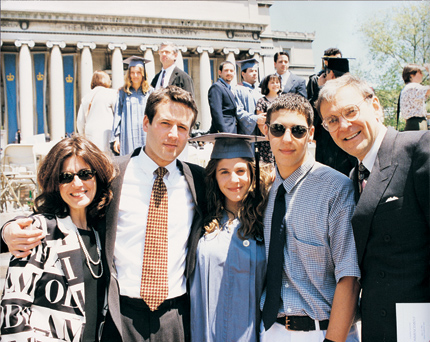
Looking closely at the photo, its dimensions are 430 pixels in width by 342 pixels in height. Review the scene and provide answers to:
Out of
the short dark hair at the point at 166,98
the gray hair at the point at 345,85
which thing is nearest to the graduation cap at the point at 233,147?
the short dark hair at the point at 166,98

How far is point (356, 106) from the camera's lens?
2.32 m

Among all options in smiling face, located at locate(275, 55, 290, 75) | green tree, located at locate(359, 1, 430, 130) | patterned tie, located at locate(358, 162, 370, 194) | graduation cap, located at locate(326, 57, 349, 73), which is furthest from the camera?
green tree, located at locate(359, 1, 430, 130)

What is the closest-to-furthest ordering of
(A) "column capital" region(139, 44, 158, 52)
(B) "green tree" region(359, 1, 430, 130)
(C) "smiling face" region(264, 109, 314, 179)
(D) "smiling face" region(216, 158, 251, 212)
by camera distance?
(C) "smiling face" region(264, 109, 314, 179) → (D) "smiling face" region(216, 158, 251, 212) → (B) "green tree" region(359, 1, 430, 130) → (A) "column capital" region(139, 44, 158, 52)

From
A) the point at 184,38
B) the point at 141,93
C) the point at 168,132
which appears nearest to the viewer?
the point at 168,132

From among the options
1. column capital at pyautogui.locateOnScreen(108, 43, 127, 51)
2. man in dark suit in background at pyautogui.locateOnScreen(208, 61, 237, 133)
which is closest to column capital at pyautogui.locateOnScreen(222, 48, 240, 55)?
column capital at pyautogui.locateOnScreen(108, 43, 127, 51)

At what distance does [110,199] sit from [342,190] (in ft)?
5.58

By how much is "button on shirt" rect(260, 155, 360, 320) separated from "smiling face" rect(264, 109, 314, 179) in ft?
0.54

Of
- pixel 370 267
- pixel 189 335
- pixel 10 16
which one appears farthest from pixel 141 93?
pixel 10 16

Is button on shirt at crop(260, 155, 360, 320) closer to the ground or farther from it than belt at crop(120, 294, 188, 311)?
farther from it

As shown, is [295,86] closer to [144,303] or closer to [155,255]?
[155,255]

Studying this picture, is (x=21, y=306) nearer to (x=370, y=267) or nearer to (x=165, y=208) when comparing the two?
(x=165, y=208)

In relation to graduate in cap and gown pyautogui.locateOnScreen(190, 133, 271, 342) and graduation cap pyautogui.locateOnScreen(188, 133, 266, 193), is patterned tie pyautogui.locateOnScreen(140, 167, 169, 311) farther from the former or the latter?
graduation cap pyautogui.locateOnScreen(188, 133, 266, 193)

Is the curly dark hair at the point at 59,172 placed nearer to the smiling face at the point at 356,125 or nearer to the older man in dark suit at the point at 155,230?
the older man in dark suit at the point at 155,230

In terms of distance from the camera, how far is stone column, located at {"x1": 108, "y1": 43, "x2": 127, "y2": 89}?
1252 inches
